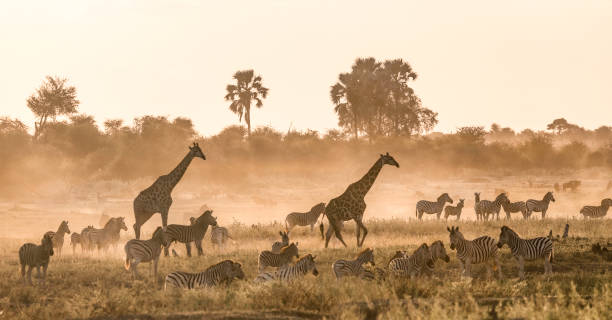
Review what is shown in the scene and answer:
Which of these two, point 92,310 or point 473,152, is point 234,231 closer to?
point 92,310

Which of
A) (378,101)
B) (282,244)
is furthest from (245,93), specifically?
(282,244)

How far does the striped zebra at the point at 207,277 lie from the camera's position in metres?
13.9

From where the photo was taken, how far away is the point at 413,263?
1544cm

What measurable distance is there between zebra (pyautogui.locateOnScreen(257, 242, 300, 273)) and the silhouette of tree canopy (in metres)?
53.7

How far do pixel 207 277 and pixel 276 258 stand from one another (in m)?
2.56

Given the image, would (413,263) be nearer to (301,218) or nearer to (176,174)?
(176,174)

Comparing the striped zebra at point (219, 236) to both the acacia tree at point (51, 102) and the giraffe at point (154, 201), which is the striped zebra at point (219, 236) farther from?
the acacia tree at point (51, 102)

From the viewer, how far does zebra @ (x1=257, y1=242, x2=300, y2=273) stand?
639 inches

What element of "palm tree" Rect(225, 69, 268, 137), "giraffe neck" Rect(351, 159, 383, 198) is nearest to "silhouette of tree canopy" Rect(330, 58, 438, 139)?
"palm tree" Rect(225, 69, 268, 137)

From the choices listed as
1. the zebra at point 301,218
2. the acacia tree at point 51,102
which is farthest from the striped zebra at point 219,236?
the acacia tree at point 51,102

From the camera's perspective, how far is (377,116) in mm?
75125

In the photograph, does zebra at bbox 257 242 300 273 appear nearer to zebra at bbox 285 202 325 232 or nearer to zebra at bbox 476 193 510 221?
zebra at bbox 285 202 325 232

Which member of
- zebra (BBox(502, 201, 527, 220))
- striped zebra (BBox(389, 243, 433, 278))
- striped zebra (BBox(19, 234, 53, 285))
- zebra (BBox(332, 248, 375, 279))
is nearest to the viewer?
zebra (BBox(332, 248, 375, 279))

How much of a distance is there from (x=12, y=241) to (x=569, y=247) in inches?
731
